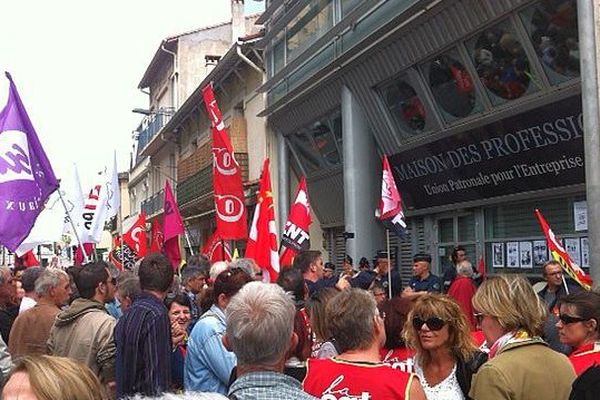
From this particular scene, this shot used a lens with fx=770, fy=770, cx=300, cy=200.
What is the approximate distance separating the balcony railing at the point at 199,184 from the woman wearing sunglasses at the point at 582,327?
67.1ft

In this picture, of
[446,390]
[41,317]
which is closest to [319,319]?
[446,390]

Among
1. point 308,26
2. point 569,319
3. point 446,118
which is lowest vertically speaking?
point 569,319

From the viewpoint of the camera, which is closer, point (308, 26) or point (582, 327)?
point (582, 327)

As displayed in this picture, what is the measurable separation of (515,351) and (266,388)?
1500 millimetres

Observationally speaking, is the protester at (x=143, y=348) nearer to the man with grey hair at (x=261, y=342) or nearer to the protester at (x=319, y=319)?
the protester at (x=319, y=319)

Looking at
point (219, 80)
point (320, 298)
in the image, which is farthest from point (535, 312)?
point (219, 80)

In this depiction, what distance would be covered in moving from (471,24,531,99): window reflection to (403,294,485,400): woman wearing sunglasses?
326 inches

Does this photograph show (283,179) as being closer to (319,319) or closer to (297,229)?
(297,229)

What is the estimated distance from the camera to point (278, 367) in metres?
2.84

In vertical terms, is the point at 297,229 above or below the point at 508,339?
above

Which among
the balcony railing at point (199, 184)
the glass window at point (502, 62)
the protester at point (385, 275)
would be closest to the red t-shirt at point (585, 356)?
the protester at point (385, 275)

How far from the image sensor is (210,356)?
479cm

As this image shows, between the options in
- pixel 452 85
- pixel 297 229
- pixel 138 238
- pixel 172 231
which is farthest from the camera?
pixel 138 238

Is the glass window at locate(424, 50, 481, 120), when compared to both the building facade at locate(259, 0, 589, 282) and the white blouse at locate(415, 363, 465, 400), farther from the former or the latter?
the white blouse at locate(415, 363, 465, 400)
